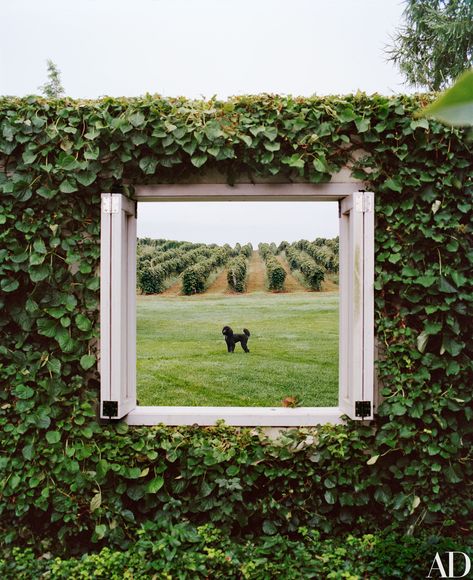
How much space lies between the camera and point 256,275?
5.41m

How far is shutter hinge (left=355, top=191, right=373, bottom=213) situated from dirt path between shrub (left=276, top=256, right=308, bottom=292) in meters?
2.46

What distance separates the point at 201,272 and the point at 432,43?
11.0 m

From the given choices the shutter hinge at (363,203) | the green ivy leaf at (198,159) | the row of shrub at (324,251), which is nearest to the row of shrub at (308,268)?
the row of shrub at (324,251)

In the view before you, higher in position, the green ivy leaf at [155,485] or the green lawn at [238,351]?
the green lawn at [238,351]

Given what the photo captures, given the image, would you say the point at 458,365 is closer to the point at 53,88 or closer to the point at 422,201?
the point at 422,201

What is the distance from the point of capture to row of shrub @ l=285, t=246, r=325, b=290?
16.9ft

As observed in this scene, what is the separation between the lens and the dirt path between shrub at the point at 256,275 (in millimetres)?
5387

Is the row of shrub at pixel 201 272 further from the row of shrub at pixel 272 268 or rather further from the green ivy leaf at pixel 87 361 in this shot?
the green ivy leaf at pixel 87 361

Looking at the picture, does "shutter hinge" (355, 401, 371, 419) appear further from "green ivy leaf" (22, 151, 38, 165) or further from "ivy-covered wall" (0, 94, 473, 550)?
"green ivy leaf" (22, 151, 38, 165)

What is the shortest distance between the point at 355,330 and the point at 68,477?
1659 millimetres

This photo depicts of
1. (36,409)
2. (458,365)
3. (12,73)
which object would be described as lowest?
(36,409)

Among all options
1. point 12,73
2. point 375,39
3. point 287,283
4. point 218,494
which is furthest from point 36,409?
point 375,39

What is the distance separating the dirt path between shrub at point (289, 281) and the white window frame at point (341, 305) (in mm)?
2212

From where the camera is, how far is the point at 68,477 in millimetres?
2812
